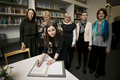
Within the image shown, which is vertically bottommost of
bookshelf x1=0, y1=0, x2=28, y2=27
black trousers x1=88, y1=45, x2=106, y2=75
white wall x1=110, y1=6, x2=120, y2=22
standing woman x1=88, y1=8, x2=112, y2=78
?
black trousers x1=88, y1=45, x2=106, y2=75

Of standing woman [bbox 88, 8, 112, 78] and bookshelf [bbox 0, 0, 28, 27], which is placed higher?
bookshelf [bbox 0, 0, 28, 27]

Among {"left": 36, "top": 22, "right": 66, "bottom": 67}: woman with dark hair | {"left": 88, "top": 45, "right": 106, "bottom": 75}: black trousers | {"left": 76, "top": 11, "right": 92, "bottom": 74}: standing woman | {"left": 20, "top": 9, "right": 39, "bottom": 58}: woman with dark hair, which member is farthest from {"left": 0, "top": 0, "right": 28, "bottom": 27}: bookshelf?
{"left": 88, "top": 45, "right": 106, "bottom": 75}: black trousers

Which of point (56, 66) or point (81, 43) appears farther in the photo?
point (81, 43)

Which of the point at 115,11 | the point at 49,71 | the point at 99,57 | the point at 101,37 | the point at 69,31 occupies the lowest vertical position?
the point at 99,57

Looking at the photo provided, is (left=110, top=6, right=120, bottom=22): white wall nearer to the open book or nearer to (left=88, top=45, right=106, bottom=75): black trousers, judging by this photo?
(left=88, top=45, right=106, bottom=75): black trousers

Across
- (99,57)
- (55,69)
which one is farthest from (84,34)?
(55,69)

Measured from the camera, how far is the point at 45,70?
876 mm

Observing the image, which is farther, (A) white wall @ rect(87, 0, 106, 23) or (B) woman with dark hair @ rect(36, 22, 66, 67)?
(A) white wall @ rect(87, 0, 106, 23)

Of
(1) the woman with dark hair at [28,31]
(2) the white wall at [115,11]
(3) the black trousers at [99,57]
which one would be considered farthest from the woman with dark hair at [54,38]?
(2) the white wall at [115,11]

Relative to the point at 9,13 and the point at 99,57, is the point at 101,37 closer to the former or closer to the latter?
the point at 99,57

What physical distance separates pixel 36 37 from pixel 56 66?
4.23 ft

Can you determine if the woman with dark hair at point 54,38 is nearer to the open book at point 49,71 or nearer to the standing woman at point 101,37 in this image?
the open book at point 49,71

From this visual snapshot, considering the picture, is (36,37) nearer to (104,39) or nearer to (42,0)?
(104,39)

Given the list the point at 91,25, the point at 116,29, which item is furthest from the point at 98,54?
the point at 116,29
